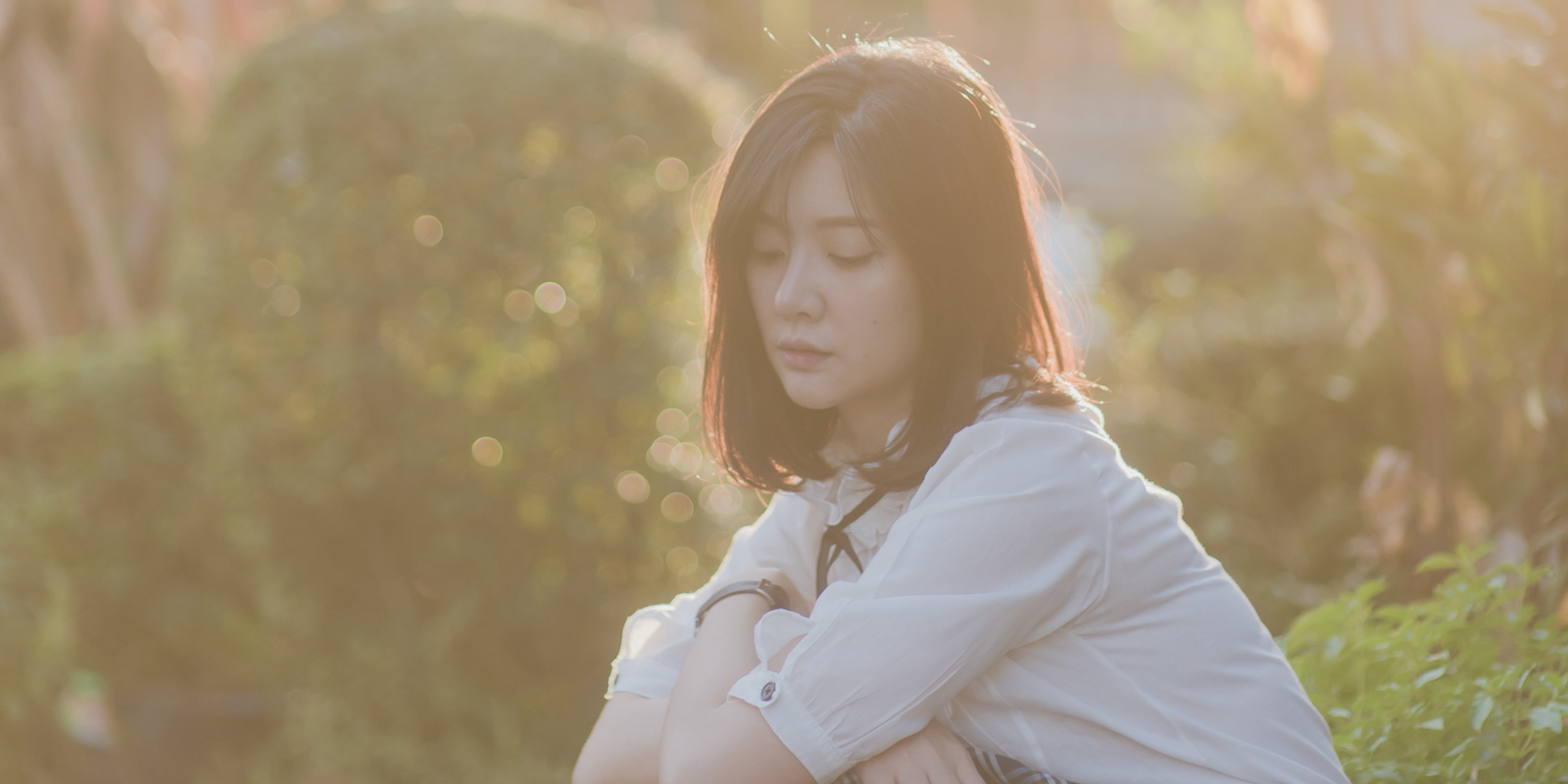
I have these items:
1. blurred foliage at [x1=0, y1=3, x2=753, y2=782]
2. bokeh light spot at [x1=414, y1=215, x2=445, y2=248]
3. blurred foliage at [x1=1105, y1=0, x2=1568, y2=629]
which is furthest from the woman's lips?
bokeh light spot at [x1=414, y1=215, x2=445, y2=248]

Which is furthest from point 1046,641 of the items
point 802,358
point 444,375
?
point 444,375

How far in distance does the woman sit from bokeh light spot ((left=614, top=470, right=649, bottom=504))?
2420mm

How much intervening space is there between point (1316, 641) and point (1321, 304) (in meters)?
4.87

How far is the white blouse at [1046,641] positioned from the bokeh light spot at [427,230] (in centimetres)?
300

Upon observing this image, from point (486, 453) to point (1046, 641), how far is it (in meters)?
3.00

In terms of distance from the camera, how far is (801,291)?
189 centimetres

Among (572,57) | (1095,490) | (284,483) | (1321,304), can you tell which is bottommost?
(1321,304)

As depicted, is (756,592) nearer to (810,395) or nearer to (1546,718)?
(810,395)

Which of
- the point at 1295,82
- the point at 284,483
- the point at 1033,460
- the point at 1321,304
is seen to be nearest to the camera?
the point at 1033,460

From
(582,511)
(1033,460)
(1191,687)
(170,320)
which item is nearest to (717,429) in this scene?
(1033,460)

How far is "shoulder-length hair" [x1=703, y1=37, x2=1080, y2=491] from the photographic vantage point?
182 cm

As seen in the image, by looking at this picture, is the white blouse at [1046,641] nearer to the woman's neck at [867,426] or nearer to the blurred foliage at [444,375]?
the woman's neck at [867,426]

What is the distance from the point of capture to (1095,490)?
1.75 m

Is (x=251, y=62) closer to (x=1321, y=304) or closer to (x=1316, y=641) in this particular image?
(x=1316, y=641)
